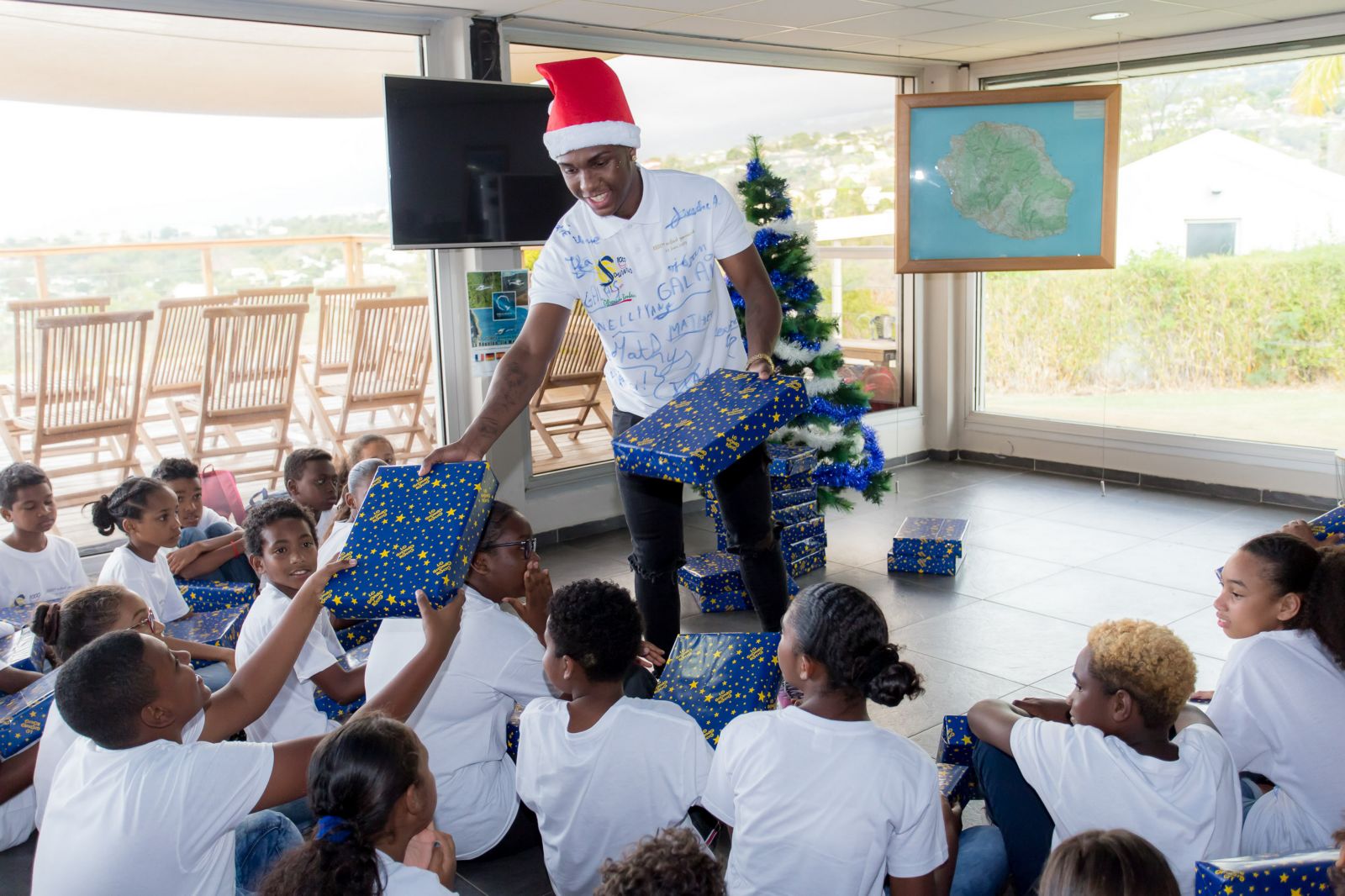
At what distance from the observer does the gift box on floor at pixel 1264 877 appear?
1700mm

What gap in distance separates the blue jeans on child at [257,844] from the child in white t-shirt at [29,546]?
1878 millimetres

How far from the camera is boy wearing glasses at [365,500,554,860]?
2514 mm

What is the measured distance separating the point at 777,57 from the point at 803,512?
2.88 m

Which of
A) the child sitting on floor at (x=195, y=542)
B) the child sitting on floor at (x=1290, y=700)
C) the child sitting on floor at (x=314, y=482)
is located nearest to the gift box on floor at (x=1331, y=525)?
the child sitting on floor at (x=1290, y=700)

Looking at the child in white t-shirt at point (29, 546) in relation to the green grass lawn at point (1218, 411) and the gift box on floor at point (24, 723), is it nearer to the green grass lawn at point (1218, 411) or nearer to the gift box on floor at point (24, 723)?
the gift box on floor at point (24, 723)

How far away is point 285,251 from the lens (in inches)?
222

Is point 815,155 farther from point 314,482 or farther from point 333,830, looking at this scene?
point 333,830

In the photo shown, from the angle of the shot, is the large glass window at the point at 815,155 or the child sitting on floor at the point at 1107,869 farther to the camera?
the large glass window at the point at 815,155

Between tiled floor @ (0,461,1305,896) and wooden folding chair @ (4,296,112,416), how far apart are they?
7.96 ft

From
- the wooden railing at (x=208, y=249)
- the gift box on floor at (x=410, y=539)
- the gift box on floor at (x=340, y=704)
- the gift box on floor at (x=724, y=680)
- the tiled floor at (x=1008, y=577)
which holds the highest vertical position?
the wooden railing at (x=208, y=249)

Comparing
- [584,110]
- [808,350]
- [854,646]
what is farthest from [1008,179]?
[854,646]

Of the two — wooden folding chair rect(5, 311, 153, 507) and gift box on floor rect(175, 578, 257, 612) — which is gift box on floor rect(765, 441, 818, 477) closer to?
gift box on floor rect(175, 578, 257, 612)

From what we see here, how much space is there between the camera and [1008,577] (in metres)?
5.04
